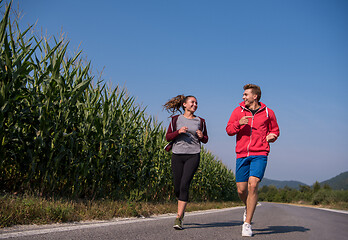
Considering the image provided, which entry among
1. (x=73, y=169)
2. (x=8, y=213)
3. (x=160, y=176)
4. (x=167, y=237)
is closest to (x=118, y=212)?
(x=73, y=169)

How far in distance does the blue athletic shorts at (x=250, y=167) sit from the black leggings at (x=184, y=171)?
0.68 m

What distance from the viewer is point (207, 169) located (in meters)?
17.4

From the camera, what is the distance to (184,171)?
16.1 ft

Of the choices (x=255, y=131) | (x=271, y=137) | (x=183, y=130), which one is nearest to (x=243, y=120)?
(x=255, y=131)

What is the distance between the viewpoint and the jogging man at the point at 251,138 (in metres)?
4.55

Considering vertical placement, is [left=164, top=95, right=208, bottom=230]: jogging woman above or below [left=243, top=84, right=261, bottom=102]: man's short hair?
below

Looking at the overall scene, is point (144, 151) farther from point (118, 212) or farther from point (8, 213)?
point (8, 213)

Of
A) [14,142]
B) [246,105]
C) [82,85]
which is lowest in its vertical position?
[14,142]

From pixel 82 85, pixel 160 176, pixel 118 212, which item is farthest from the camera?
pixel 160 176

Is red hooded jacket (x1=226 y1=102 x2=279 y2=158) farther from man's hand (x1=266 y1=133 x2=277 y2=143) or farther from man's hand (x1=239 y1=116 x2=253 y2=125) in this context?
man's hand (x1=239 y1=116 x2=253 y2=125)

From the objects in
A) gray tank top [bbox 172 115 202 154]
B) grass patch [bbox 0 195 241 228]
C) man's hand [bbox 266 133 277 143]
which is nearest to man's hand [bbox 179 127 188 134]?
gray tank top [bbox 172 115 202 154]

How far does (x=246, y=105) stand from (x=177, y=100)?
1.31 meters

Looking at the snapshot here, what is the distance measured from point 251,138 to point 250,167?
17.7 inches

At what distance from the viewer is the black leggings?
479 cm
